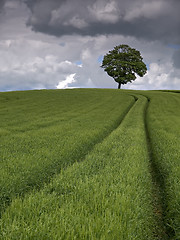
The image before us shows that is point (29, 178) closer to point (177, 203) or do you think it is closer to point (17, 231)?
point (17, 231)

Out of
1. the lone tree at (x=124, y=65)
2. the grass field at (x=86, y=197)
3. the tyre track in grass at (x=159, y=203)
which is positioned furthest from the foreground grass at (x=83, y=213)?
the lone tree at (x=124, y=65)

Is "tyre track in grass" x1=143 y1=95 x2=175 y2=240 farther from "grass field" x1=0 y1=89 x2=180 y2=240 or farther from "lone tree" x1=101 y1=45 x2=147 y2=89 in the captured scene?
"lone tree" x1=101 y1=45 x2=147 y2=89

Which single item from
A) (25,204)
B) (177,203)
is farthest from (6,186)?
(177,203)

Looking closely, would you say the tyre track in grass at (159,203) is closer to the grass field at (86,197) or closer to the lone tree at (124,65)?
the grass field at (86,197)

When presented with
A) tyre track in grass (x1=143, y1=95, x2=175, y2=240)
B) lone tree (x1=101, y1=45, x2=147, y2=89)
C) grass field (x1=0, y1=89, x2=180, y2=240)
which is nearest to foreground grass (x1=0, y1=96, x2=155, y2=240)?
grass field (x1=0, y1=89, x2=180, y2=240)

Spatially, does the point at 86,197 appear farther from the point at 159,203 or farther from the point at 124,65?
the point at 124,65

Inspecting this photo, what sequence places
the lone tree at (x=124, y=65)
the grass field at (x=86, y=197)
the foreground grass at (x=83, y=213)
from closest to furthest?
1. the foreground grass at (x=83, y=213)
2. the grass field at (x=86, y=197)
3. the lone tree at (x=124, y=65)

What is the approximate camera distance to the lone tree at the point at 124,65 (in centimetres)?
6931

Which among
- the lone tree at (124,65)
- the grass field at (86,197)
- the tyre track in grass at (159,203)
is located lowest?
the tyre track in grass at (159,203)

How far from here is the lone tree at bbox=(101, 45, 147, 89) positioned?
69312 mm

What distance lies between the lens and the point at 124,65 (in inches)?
2687

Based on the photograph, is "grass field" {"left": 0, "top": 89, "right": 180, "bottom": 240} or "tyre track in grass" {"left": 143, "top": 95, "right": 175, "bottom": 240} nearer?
"grass field" {"left": 0, "top": 89, "right": 180, "bottom": 240}

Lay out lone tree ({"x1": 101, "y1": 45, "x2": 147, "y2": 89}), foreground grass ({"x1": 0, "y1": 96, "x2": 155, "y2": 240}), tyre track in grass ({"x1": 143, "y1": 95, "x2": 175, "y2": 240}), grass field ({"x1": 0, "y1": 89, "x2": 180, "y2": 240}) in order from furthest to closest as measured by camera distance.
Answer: lone tree ({"x1": 101, "y1": 45, "x2": 147, "y2": 89}), tyre track in grass ({"x1": 143, "y1": 95, "x2": 175, "y2": 240}), grass field ({"x1": 0, "y1": 89, "x2": 180, "y2": 240}), foreground grass ({"x1": 0, "y1": 96, "x2": 155, "y2": 240})

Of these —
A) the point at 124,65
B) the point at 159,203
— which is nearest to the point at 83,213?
the point at 159,203
